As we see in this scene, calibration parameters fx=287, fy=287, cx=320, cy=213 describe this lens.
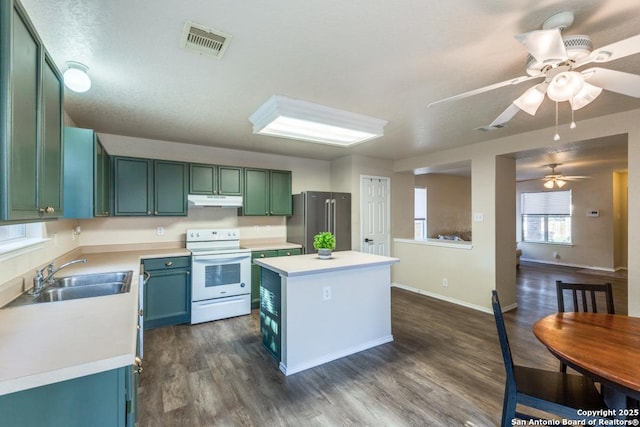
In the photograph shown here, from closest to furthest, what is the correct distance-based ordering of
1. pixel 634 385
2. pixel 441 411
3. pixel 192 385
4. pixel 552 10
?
pixel 634 385, pixel 552 10, pixel 441 411, pixel 192 385

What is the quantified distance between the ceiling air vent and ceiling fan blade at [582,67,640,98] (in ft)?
6.76

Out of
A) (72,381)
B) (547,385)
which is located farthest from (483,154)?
(72,381)

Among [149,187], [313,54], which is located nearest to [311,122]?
[313,54]

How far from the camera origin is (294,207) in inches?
189

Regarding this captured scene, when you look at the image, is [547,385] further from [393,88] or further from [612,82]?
[393,88]

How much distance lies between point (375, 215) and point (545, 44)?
399 cm

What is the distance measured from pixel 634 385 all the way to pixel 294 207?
4.10m

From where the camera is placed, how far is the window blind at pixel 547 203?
7.66m

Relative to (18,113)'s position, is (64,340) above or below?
below

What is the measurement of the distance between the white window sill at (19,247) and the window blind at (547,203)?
10.2 meters

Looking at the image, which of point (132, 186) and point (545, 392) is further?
point (132, 186)

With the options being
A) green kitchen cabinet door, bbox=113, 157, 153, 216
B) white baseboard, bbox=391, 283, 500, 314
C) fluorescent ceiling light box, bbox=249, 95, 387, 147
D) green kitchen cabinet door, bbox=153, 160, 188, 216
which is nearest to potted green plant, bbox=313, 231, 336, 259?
fluorescent ceiling light box, bbox=249, 95, 387, 147

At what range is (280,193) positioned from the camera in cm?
468

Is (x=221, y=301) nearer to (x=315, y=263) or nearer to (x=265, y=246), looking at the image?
(x=265, y=246)
